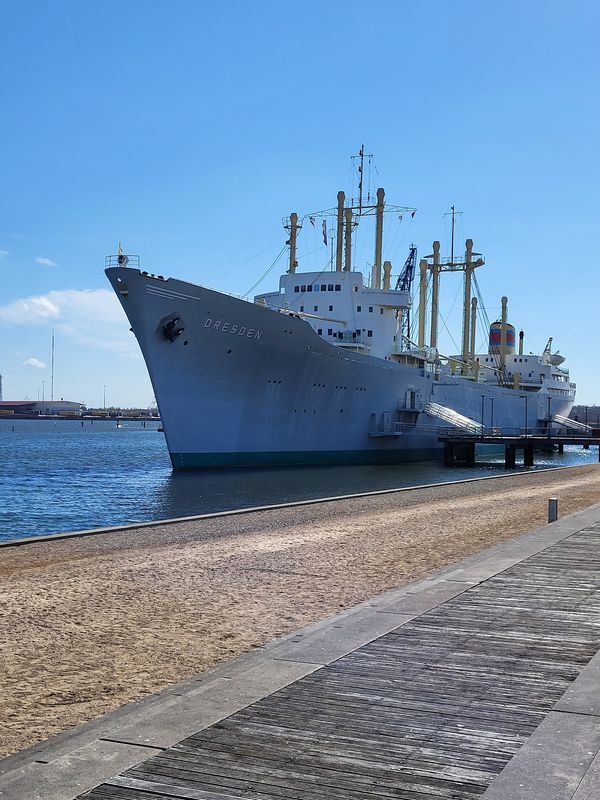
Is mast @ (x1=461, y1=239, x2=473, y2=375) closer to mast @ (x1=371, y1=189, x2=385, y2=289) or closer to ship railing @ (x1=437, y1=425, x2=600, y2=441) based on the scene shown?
ship railing @ (x1=437, y1=425, x2=600, y2=441)

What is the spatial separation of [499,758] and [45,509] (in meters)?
21.5

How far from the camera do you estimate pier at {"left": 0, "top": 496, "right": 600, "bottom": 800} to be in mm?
3619

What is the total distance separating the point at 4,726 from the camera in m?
5.11

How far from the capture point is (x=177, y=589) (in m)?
9.48

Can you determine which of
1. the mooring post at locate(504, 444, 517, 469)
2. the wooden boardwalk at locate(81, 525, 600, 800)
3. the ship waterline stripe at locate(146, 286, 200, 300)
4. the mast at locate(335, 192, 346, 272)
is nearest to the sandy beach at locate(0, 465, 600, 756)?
the wooden boardwalk at locate(81, 525, 600, 800)

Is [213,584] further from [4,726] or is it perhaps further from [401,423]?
[401,423]

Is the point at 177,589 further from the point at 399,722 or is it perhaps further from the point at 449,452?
the point at 449,452

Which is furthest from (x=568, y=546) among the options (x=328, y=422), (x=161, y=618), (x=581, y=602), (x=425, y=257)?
(x=425, y=257)

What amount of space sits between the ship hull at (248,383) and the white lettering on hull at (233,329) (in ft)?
0.12

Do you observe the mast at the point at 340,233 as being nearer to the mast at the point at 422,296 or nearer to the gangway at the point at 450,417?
the gangway at the point at 450,417

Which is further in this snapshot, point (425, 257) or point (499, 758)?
point (425, 257)

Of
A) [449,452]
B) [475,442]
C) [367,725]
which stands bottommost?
[367,725]

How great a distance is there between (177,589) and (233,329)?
2363 centimetres

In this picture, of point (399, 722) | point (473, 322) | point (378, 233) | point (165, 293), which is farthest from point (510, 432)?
point (399, 722)
